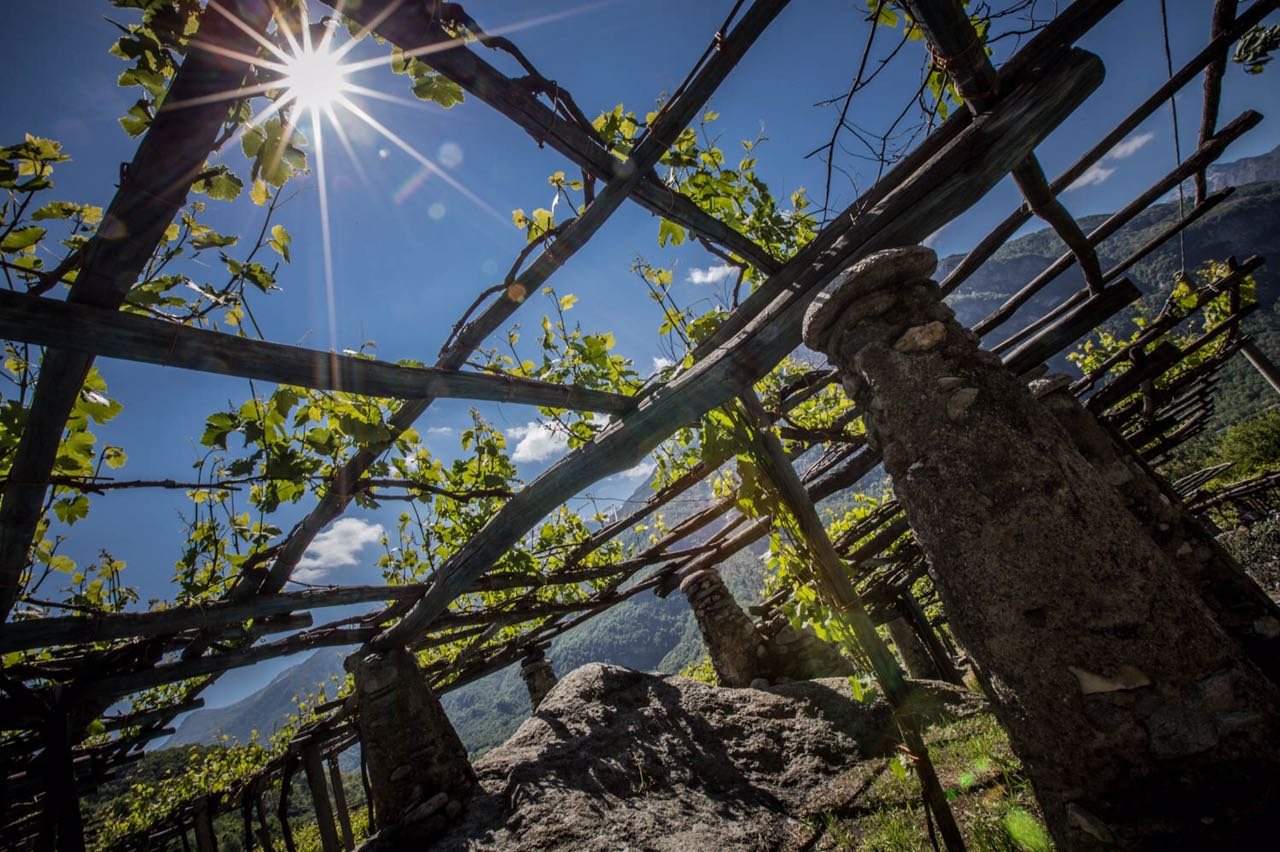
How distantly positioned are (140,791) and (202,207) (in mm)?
20370

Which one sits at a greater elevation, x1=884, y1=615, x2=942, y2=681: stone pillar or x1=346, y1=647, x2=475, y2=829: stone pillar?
x1=346, y1=647, x2=475, y2=829: stone pillar

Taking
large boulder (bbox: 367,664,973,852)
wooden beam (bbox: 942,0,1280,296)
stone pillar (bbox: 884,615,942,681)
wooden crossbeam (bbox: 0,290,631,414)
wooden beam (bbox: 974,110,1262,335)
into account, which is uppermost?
wooden crossbeam (bbox: 0,290,631,414)

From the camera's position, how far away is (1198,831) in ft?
4.75

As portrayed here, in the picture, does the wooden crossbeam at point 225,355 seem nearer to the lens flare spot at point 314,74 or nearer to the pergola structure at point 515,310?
the pergola structure at point 515,310

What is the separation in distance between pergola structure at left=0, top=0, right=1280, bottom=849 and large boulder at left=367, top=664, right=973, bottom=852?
174 centimetres

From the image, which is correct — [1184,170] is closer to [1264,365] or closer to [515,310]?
[515,310]

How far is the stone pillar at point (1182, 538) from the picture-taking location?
9.27 feet

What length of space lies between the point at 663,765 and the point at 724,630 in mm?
3190

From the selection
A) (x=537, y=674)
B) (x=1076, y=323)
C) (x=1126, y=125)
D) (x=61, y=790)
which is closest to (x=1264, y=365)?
(x=1076, y=323)

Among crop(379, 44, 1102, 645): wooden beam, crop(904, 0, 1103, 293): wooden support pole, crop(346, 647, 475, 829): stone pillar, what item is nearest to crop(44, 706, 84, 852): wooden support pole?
crop(346, 647, 475, 829): stone pillar

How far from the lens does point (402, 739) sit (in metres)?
5.15

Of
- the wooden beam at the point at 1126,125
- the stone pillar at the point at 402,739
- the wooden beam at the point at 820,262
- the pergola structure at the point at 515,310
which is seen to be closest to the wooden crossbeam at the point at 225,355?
the pergola structure at the point at 515,310

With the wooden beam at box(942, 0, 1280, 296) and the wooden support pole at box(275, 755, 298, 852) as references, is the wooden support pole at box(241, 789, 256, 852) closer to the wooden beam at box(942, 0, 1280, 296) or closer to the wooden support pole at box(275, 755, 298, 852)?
the wooden support pole at box(275, 755, 298, 852)

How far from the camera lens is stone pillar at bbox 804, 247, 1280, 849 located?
4.90 ft
